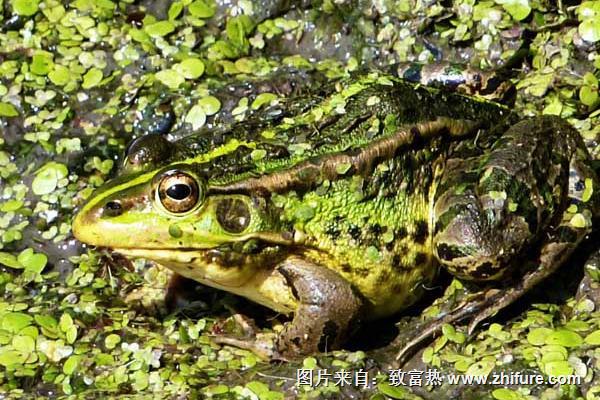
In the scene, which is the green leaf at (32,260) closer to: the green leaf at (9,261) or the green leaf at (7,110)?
the green leaf at (9,261)

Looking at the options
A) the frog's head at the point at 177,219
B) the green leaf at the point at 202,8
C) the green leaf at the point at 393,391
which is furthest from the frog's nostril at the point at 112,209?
the green leaf at the point at 202,8

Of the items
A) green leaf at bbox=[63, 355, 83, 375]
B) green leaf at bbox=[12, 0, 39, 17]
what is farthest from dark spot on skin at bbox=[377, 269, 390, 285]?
green leaf at bbox=[12, 0, 39, 17]

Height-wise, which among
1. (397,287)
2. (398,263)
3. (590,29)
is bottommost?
(397,287)

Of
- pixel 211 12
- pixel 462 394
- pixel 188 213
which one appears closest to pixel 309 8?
pixel 211 12

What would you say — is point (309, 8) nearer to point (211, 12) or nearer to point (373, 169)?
point (211, 12)

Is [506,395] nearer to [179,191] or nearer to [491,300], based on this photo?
[491,300]

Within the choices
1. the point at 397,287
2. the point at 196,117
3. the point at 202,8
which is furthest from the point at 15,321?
the point at 202,8
